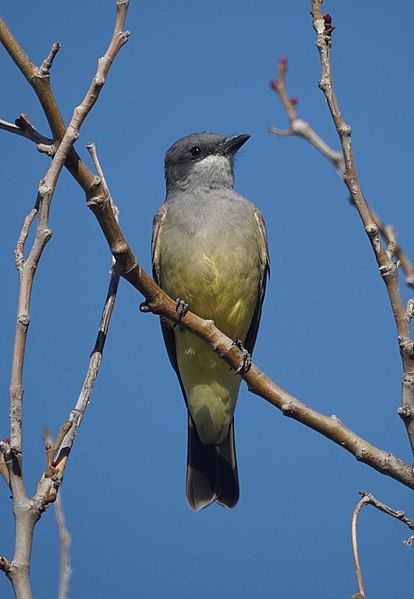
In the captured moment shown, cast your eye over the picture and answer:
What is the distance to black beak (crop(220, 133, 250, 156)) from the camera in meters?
7.09

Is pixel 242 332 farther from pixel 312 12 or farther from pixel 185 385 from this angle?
pixel 312 12

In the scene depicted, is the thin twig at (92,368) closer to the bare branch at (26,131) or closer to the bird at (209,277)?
the bare branch at (26,131)

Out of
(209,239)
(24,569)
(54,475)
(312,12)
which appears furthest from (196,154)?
(24,569)

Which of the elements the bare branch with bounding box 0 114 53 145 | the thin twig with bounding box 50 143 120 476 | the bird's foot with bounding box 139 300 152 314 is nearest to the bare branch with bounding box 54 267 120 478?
the thin twig with bounding box 50 143 120 476

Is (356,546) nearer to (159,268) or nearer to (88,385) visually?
(88,385)

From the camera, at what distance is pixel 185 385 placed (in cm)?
699

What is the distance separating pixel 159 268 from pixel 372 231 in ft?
12.1

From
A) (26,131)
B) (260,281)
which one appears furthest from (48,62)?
(260,281)

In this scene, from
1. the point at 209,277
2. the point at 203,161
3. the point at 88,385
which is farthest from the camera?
the point at 203,161

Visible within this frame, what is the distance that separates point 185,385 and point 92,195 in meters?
3.82

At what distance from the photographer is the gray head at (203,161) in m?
7.02

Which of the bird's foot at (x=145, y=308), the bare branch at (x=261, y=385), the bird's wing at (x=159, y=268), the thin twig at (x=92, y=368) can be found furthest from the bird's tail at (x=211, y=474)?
the thin twig at (x=92, y=368)

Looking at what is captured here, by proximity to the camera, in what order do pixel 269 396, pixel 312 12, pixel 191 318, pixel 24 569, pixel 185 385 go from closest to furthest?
1. pixel 24 569
2. pixel 312 12
3. pixel 269 396
4. pixel 191 318
5. pixel 185 385

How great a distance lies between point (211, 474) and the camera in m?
6.80
